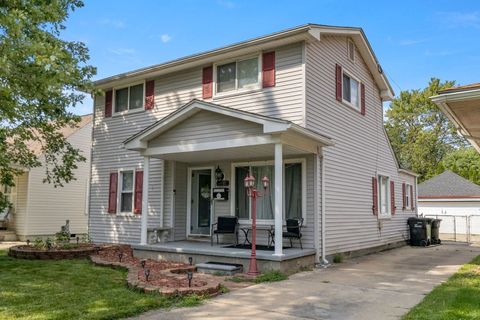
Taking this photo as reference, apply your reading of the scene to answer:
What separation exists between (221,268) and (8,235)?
39.1 ft

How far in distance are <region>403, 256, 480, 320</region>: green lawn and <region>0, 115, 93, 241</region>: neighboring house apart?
13076mm

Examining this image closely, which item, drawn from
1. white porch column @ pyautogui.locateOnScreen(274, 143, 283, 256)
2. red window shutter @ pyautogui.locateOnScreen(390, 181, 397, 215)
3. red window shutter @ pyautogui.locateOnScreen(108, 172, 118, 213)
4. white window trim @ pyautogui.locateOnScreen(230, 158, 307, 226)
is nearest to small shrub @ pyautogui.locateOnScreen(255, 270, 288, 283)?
white porch column @ pyautogui.locateOnScreen(274, 143, 283, 256)

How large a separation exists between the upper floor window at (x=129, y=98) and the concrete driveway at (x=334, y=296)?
799 cm

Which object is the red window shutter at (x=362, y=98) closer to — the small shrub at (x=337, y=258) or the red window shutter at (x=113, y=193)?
Result: the small shrub at (x=337, y=258)

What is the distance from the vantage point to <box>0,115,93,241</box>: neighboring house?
55.0 ft

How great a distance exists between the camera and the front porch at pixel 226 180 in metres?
8.92

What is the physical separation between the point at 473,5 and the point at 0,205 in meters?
17.5

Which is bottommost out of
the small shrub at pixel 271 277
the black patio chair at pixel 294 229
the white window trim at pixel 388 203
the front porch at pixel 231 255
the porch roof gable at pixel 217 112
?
the small shrub at pixel 271 277

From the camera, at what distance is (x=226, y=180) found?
11.7 metres

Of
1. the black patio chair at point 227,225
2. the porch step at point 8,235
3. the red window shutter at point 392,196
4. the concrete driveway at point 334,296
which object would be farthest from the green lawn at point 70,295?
the red window shutter at point 392,196

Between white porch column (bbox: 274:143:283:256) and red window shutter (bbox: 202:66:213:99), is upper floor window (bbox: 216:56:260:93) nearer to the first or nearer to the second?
red window shutter (bbox: 202:66:213:99)

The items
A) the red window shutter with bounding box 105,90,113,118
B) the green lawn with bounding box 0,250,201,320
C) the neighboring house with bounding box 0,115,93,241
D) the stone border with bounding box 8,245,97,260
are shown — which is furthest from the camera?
the neighboring house with bounding box 0,115,93,241

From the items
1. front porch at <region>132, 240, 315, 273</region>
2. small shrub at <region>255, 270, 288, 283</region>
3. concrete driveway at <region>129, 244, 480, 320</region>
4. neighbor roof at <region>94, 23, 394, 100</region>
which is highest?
neighbor roof at <region>94, 23, 394, 100</region>

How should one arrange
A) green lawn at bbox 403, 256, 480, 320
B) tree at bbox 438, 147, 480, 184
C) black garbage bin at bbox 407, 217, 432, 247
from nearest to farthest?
green lawn at bbox 403, 256, 480, 320 → black garbage bin at bbox 407, 217, 432, 247 → tree at bbox 438, 147, 480, 184
